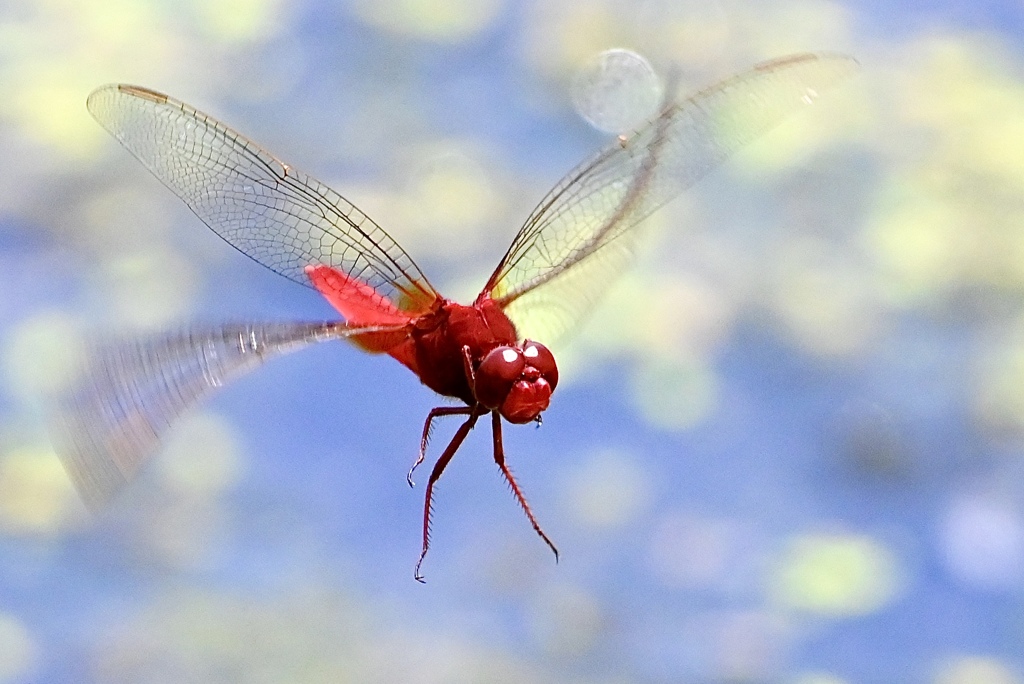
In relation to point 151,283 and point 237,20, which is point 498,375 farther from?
point 237,20


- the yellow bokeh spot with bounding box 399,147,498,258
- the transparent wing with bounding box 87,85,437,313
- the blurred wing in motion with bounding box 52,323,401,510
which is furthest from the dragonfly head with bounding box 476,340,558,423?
the yellow bokeh spot with bounding box 399,147,498,258

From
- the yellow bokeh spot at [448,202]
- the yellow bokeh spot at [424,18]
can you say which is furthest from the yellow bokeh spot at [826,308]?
the yellow bokeh spot at [424,18]

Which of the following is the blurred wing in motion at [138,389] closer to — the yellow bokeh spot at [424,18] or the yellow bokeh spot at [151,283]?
the yellow bokeh spot at [151,283]

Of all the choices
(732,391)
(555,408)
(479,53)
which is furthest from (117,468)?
(479,53)

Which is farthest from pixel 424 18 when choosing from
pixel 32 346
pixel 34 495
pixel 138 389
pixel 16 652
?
pixel 138 389

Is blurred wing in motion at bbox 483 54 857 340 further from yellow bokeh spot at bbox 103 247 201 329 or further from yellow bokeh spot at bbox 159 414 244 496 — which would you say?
yellow bokeh spot at bbox 103 247 201 329
